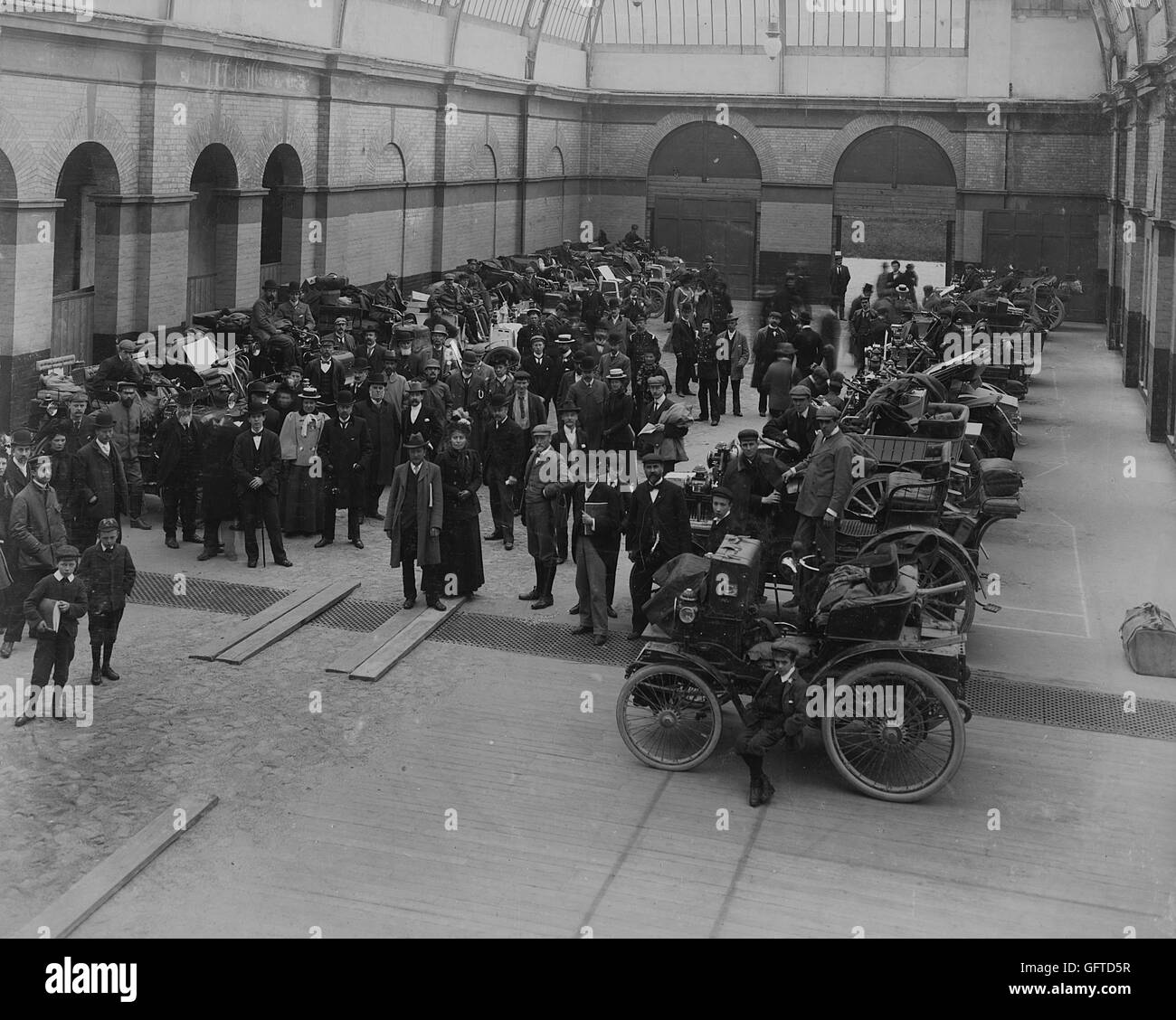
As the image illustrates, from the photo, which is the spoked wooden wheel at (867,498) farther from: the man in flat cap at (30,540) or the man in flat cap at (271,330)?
the man in flat cap at (271,330)

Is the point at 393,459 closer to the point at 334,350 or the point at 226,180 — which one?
the point at 334,350

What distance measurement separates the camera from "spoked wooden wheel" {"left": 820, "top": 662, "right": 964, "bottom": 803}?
8867 millimetres

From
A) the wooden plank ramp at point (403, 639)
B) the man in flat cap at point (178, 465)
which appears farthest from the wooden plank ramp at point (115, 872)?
the man in flat cap at point (178, 465)

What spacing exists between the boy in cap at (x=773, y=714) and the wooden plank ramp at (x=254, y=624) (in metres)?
4.58

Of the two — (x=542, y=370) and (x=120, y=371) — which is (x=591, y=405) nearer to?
(x=542, y=370)

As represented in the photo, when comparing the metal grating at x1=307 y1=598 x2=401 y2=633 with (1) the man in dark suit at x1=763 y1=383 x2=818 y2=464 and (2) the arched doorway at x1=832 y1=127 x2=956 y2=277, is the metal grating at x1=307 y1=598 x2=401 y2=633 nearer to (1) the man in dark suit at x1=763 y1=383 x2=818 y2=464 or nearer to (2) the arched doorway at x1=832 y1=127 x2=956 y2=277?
(1) the man in dark suit at x1=763 y1=383 x2=818 y2=464

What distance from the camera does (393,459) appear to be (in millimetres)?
15750

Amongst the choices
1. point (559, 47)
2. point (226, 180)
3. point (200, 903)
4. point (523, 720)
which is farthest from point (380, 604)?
point (559, 47)

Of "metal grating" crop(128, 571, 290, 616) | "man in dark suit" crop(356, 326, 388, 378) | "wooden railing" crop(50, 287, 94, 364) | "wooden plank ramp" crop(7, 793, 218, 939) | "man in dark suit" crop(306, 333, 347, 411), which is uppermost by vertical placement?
"wooden railing" crop(50, 287, 94, 364)

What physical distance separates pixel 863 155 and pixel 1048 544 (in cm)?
2461

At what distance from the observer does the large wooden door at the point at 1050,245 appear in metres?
36.3

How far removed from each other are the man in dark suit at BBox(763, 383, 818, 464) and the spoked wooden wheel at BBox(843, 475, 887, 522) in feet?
5.00

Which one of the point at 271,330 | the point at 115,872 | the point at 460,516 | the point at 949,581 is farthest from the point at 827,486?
the point at 271,330

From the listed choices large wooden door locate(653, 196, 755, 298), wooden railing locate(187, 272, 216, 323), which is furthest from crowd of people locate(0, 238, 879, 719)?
large wooden door locate(653, 196, 755, 298)
